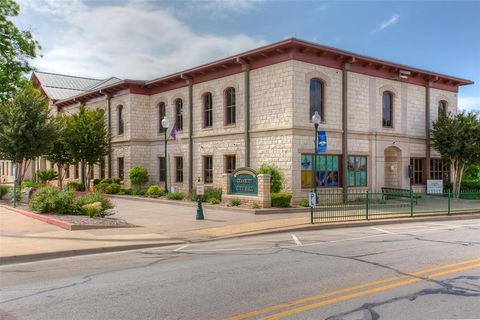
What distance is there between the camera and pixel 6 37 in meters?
26.1

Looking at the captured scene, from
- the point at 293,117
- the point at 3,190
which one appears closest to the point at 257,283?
the point at 293,117

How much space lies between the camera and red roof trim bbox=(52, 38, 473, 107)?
72.4 ft

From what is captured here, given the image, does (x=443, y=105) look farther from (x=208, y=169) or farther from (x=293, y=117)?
(x=208, y=169)

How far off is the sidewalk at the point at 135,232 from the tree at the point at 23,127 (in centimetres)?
428

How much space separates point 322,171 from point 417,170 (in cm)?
843

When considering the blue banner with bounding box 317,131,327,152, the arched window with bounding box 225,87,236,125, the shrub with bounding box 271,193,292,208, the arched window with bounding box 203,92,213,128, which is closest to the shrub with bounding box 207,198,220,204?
the shrub with bounding box 271,193,292,208

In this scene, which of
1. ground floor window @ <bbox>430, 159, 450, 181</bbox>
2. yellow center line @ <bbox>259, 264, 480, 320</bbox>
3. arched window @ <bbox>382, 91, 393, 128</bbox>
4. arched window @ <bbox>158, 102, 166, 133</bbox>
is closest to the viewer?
yellow center line @ <bbox>259, 264, 480, 320</bbox>

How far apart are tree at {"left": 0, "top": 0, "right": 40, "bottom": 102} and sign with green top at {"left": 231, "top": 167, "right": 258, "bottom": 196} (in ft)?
48.2

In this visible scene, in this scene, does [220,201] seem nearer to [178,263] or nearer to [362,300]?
[178,263]

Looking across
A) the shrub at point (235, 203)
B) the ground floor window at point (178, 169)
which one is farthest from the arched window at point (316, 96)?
the ground floor window at point (178, 169)

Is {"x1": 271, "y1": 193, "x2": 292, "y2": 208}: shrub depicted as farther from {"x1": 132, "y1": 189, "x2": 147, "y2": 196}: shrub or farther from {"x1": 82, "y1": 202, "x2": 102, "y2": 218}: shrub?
{"x1": 132, "y1": 189, "x2": 147, "y2": 196}: shrub

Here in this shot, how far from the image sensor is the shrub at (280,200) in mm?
20359

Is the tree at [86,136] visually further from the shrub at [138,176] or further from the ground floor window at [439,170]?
the ground floor window at [439,170]

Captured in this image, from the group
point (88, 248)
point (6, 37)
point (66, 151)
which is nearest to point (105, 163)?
point (66, 151)
